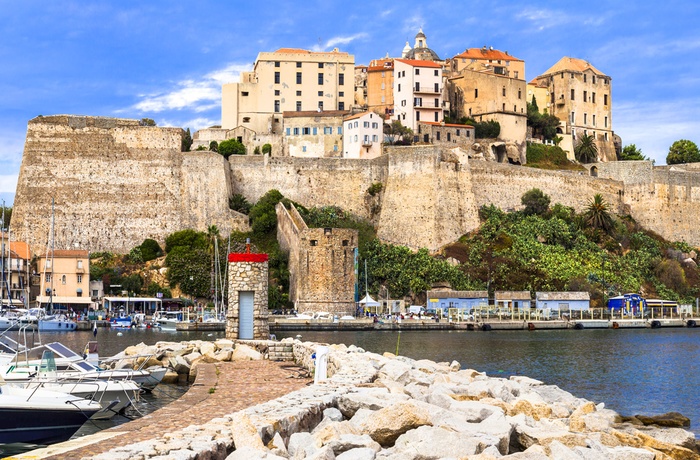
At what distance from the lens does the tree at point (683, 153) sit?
79.0 meters

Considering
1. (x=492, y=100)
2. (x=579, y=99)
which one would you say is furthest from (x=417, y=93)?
(x=579, y=99)

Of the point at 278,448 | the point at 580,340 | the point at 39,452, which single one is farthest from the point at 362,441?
the point at 580,340

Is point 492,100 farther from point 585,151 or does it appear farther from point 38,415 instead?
point 38,415

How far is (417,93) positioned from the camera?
65.5 meters

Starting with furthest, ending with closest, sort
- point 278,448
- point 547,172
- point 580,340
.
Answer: point 547,172
point 580,340
point 278,448

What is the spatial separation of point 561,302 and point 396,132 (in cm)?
1618

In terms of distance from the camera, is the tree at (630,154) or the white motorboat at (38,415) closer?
the white motorboat at (38,415)

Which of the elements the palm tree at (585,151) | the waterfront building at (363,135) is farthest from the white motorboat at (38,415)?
the palm tree at (585,151)

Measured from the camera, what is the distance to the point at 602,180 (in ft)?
213

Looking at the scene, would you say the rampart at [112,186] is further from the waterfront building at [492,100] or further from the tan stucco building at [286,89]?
the waterfront building at [492,100]

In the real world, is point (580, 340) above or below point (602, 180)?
below

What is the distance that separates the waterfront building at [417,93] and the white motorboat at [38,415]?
52.2m

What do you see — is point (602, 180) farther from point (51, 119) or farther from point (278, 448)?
point (278, 448)

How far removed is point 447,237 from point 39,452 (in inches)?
1865
